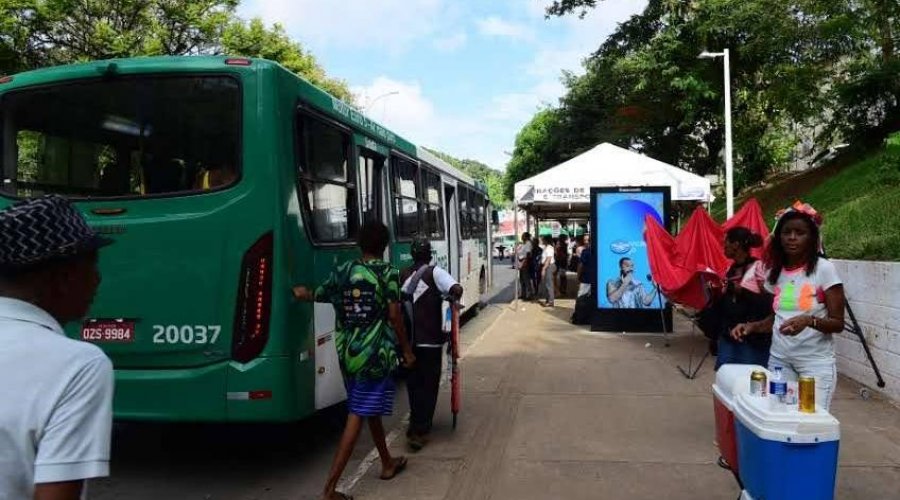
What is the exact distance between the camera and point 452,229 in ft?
40.8

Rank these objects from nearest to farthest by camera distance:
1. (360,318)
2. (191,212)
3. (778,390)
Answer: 1. (778,390)
2. (360,318)
3. (191,212)

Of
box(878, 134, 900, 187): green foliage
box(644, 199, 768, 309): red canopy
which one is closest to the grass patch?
box(878, 134, 900, 187): green foliage

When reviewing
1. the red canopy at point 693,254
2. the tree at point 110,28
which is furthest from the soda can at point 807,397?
the tree at point 110,28

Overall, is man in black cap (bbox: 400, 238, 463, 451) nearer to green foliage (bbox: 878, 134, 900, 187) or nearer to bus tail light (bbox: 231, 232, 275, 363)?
bus tail light (bbox: 231, 232, 275, 363)

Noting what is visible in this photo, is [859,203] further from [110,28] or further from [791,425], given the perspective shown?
[110,28]

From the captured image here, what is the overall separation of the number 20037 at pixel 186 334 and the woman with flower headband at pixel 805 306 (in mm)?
3474

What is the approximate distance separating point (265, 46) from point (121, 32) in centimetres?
440

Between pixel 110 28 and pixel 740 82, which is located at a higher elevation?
pixel 110 28

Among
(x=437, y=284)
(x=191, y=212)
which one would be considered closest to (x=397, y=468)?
(x=437, y=284)

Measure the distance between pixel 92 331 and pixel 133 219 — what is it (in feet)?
2.61

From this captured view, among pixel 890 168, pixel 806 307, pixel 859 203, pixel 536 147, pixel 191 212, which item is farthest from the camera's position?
pixel 536 147

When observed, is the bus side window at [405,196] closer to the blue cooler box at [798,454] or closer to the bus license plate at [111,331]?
the bus license plate at [111,331]

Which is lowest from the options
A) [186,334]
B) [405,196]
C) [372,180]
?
[186,334]

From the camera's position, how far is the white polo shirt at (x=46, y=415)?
4.78ft
